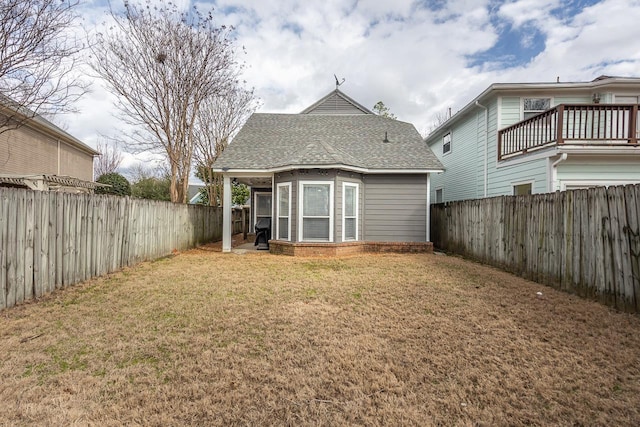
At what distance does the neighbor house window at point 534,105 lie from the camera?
1107 cm

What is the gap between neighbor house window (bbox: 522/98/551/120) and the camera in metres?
11.1

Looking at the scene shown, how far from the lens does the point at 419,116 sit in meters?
36.3

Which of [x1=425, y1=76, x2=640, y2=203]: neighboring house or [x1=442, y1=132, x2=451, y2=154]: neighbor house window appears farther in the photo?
[x1=442, y1=132, x2=451, y2=154]: neighbor house window

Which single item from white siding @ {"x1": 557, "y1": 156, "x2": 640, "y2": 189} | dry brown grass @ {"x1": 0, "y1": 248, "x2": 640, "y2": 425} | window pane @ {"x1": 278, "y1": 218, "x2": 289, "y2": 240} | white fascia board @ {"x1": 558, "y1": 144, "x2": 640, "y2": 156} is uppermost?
white fascia board @ {"x1": 558, "y1": 144, "x2": 640, "y2": 156}

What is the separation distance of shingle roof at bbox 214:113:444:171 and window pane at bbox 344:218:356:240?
183 centimetres

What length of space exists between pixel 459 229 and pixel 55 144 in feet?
69.3

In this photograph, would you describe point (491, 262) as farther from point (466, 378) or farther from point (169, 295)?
point (169, 295)

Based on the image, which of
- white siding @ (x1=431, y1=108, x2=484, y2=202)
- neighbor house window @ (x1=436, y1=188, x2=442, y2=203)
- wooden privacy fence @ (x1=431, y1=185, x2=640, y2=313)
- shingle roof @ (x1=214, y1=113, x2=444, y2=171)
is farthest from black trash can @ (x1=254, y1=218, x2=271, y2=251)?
neighbor house window @ (x1=436, y1=188, x2=442, y2=203)

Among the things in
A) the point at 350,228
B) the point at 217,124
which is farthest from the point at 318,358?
the point at 217,124

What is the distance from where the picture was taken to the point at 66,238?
5.45m

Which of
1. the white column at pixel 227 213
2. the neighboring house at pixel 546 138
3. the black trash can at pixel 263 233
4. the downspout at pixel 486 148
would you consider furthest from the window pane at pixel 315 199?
the downspout at pixel 486 148

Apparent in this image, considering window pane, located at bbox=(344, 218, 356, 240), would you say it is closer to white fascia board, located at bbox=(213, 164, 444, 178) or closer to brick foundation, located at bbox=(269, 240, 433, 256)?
brick foundation, located at bbox=(269, 240, 433, 256)

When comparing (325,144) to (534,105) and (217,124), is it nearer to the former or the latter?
(534,105)

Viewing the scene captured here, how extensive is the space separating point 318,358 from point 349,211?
7437mm
